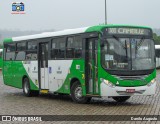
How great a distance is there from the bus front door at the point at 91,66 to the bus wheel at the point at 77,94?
0.58 meters

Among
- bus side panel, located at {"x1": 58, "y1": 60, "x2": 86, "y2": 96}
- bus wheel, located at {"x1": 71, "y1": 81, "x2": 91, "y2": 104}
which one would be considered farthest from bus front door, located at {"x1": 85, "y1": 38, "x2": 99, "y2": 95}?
bus wheel, located at {"x1": 71, "y1": 81, "x2": 91, "y2": 104}

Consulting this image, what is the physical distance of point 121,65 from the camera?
53.6 ft

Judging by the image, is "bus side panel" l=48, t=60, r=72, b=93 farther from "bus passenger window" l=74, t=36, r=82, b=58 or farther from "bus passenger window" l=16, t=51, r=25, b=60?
"bus passenger window" l=16, t=51, r=25, b=60

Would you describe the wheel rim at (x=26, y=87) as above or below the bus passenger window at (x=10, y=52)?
below

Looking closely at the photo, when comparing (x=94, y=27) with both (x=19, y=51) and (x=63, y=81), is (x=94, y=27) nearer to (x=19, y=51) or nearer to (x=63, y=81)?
(x=63, y=81)

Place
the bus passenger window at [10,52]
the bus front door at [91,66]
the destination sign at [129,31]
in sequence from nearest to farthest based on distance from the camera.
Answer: the destination sign at [129,31], the bus front door at [91,66], the bus passenger window at [10,52]

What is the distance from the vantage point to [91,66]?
1692cm

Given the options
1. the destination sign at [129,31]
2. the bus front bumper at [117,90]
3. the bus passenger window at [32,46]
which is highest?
the destination sign at [129,31]

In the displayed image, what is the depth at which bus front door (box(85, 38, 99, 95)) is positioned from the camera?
16.6 metres

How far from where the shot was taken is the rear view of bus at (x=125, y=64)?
16188mm

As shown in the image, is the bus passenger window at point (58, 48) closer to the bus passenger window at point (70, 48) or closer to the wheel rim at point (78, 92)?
the bus passenger window at point (70, 48)

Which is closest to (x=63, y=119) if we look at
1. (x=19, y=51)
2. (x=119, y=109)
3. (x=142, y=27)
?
(x=119, y=109)

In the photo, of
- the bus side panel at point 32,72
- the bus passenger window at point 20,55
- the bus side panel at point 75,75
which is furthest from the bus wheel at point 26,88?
the bus side panel at point 75,75

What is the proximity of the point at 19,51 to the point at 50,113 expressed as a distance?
9539mm
